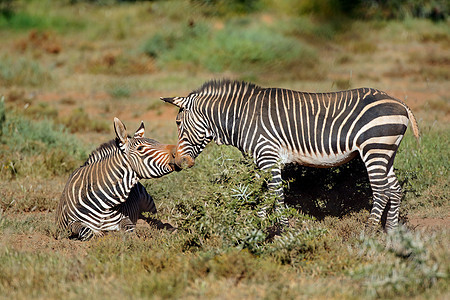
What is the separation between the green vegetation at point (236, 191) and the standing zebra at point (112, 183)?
0.27 metres

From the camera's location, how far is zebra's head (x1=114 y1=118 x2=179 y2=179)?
607 centimetres

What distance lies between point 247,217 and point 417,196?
341cm

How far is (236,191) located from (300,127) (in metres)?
1.52

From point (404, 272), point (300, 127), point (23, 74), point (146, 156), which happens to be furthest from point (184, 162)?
point (23, 74)

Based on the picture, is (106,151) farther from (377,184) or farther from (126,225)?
(377,184)

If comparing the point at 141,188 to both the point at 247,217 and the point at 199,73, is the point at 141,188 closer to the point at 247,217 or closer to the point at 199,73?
the point at 247,217

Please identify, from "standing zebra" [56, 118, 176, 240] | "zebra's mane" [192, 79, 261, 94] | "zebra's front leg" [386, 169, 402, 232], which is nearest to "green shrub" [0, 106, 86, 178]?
"standing zebra" [56, 118, 176, 240]

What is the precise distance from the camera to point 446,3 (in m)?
10.4

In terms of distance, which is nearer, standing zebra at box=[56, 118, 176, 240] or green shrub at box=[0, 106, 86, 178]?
standing zebra at box=[56, 118, 176, 240]

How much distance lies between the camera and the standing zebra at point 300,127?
619cm

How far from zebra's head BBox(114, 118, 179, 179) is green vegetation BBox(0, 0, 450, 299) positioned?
1.22ft

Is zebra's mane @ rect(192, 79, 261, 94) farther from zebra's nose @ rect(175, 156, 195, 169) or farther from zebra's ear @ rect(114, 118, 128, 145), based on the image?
zebra's ear @ rect(114, 118, 128, 145)

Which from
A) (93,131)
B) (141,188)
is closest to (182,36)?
(93,131)

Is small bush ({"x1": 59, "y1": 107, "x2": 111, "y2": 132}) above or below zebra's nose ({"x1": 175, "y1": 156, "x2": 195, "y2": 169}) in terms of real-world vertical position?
below
